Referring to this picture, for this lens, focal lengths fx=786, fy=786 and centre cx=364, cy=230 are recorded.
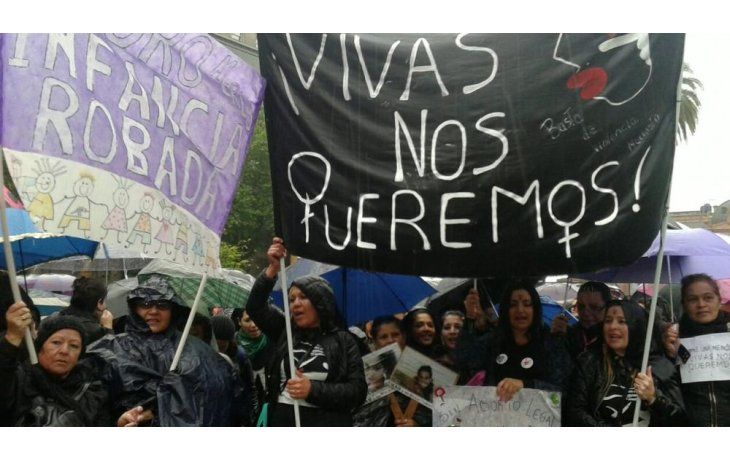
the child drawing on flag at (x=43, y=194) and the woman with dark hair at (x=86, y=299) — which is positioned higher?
the child drawing on flag at (x=43, y=194)

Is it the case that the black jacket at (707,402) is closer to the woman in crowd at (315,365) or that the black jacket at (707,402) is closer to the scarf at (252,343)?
the woman in crowd at (315,365)

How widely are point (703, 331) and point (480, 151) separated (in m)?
1.77

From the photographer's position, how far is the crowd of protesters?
3.95m

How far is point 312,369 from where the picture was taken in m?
4.39

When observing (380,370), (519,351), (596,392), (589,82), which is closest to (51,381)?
(380,370)

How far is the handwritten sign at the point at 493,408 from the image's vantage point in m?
4.46

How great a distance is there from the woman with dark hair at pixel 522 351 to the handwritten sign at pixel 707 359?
673mm

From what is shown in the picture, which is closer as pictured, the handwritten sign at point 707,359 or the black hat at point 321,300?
the handwritten sign at point 707,359

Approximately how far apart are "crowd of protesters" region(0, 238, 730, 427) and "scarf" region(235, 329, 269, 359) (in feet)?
3.32

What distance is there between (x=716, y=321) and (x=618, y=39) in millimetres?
1781

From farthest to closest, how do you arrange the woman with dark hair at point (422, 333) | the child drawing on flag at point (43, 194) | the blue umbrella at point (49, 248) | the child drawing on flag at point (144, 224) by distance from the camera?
the blue umbrella at point (49, 248)
the woman with dark hair at point (422, 333)
the child drawing on flag at point (144, 224)
the child drawing on flag at point (43, 194)

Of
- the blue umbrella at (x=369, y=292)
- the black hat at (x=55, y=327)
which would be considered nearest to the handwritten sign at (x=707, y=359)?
the blue umbrella at (x=369, y=292)

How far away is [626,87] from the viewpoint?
4023 millimetres

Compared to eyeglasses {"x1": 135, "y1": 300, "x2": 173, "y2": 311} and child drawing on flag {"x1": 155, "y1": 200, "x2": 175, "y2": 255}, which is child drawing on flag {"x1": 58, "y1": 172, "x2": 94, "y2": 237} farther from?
eyeglasses {"x1": 135, "y1": 300, "x2": 173, "y2": 311}
